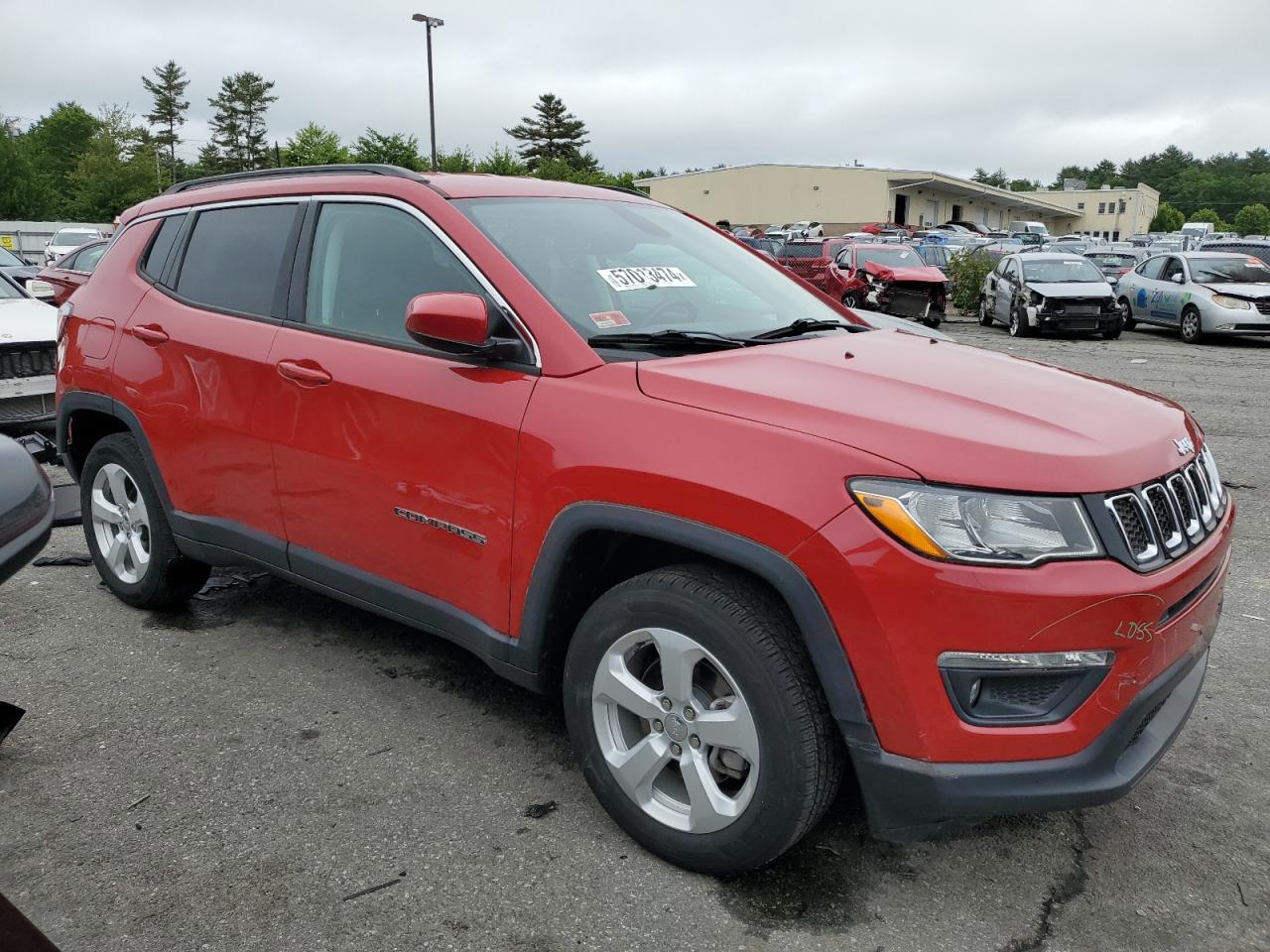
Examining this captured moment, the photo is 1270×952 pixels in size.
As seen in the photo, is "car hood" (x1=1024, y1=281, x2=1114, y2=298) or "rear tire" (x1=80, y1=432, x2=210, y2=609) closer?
"rear tire" (x1=80, y1=432, x2=210, y2=609)

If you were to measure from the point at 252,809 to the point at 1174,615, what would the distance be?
2.50 m

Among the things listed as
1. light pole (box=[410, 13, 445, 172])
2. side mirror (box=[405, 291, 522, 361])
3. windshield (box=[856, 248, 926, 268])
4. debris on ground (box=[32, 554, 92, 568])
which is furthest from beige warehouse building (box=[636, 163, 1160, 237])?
side mirror (box=[405, 291, 522, 361])

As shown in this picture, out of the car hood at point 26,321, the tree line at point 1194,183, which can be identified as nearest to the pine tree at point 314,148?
the car hood at point 26,321

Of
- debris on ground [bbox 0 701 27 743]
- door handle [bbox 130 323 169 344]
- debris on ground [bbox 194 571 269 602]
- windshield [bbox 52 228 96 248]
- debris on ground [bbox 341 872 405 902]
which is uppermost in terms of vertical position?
windshield [bbox 52 228 96 248]

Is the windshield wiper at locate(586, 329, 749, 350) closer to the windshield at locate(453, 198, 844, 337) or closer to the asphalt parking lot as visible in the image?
the windshield at locate(453, 198, 844, 337)

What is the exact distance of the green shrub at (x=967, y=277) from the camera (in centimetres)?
2273

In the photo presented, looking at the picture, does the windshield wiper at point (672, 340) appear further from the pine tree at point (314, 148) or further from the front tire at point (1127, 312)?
the pine tree at point (314, 148)

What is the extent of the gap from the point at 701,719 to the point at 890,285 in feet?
56.4

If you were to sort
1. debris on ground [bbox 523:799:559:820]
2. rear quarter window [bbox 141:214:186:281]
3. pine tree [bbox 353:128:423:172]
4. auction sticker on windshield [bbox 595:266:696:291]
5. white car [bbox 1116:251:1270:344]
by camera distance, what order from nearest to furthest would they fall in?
debris on ground [bbox 523:799:559:820], auction sticker on windshield [bbox 595:266:696:291], rear quarter window [bbox 141:214:186:281], white car [bbox 1116:251:1270:344], pine tree [bbox 353:128:423:172]

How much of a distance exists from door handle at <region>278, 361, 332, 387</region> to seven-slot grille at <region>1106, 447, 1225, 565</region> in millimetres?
2347

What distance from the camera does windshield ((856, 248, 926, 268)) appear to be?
63.3ft

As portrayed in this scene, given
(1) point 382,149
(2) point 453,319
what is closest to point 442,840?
(2) point 453,319

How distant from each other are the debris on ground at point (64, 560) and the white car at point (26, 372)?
86.2 inches

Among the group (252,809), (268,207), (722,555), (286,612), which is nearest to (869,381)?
(722,555)
